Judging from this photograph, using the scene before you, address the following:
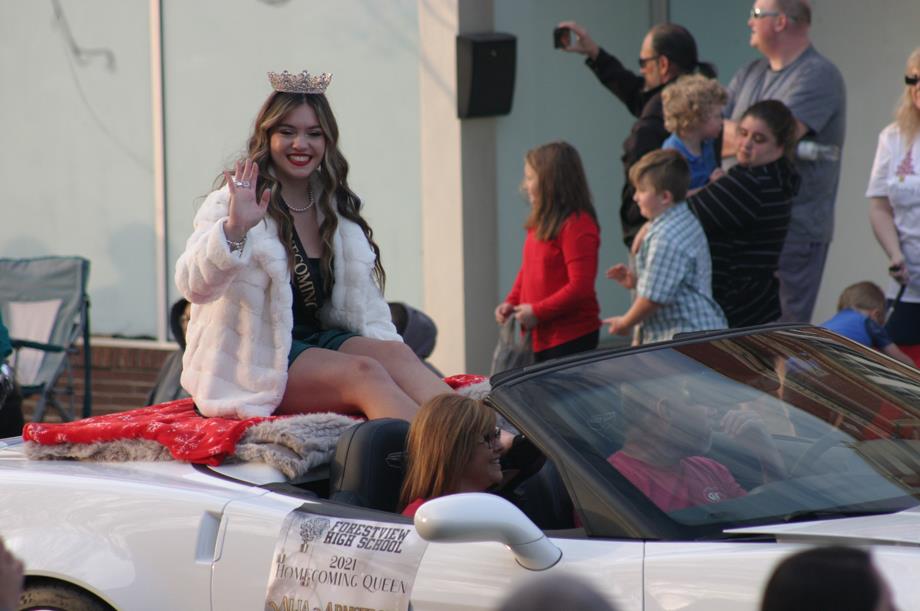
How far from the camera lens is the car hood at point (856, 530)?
267 centimetres

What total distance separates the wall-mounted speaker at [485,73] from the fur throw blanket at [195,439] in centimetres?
398

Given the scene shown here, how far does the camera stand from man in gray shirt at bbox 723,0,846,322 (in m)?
6.53

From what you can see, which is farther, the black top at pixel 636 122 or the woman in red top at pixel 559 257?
the black top at pixel 636 122

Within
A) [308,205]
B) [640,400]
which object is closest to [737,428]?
[640,400]

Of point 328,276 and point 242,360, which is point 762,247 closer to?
point 328,276

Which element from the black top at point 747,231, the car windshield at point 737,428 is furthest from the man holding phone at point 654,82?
the car windshield at point 737,428

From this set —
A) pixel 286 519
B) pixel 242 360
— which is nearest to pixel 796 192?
pixel 242 360

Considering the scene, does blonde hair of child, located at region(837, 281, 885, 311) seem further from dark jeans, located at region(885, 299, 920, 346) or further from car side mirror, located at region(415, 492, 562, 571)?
car side mirror, located at region(415, 492, 562, 571)

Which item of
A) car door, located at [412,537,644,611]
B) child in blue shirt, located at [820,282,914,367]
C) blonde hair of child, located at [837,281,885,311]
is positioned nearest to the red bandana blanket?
car door, located at [412,537,644,611]

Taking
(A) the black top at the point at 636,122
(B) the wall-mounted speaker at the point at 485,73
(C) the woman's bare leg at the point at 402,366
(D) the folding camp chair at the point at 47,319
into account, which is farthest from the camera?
(D) the folding camp chair at the point at 47,319

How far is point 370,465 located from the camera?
3.59 meters

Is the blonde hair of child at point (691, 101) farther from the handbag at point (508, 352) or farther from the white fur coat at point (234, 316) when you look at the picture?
the white fur coat at point (234, 316)

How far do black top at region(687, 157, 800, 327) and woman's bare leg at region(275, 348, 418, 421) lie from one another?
230cm

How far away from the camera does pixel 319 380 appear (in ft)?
14.2
